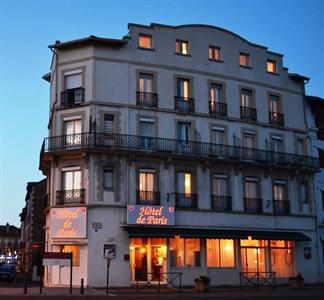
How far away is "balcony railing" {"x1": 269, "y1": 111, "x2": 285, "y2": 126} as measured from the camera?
126 ft

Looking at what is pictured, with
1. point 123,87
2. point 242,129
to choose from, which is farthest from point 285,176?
point 123,87

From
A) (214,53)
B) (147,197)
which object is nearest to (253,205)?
(147,197)

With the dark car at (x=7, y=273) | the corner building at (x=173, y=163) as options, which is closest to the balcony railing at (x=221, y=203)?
the corner building at (x=173, y=163)

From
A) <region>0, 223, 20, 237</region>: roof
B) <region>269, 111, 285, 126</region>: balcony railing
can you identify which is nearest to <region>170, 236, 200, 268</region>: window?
<region>269, 111, 285, 126</region>: balcony railing

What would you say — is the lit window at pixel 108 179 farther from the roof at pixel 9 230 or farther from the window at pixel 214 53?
the roof at pixel 9 230

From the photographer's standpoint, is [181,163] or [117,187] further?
[181,163]

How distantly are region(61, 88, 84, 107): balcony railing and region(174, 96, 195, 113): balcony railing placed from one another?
6.12m

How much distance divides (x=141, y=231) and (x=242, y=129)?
10.7 m

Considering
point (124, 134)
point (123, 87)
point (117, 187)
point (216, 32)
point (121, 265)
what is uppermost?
point (216, 32)

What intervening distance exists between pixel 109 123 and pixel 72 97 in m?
2.87

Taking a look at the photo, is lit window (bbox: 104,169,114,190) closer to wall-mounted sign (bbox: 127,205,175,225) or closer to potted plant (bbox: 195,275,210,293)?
wall-mounted sign (bbox: 127,205,175,225)

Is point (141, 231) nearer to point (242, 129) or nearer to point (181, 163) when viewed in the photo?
point (181, 163)

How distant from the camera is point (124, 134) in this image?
1278 inches

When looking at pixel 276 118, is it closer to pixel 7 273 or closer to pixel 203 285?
pixel 203 285
